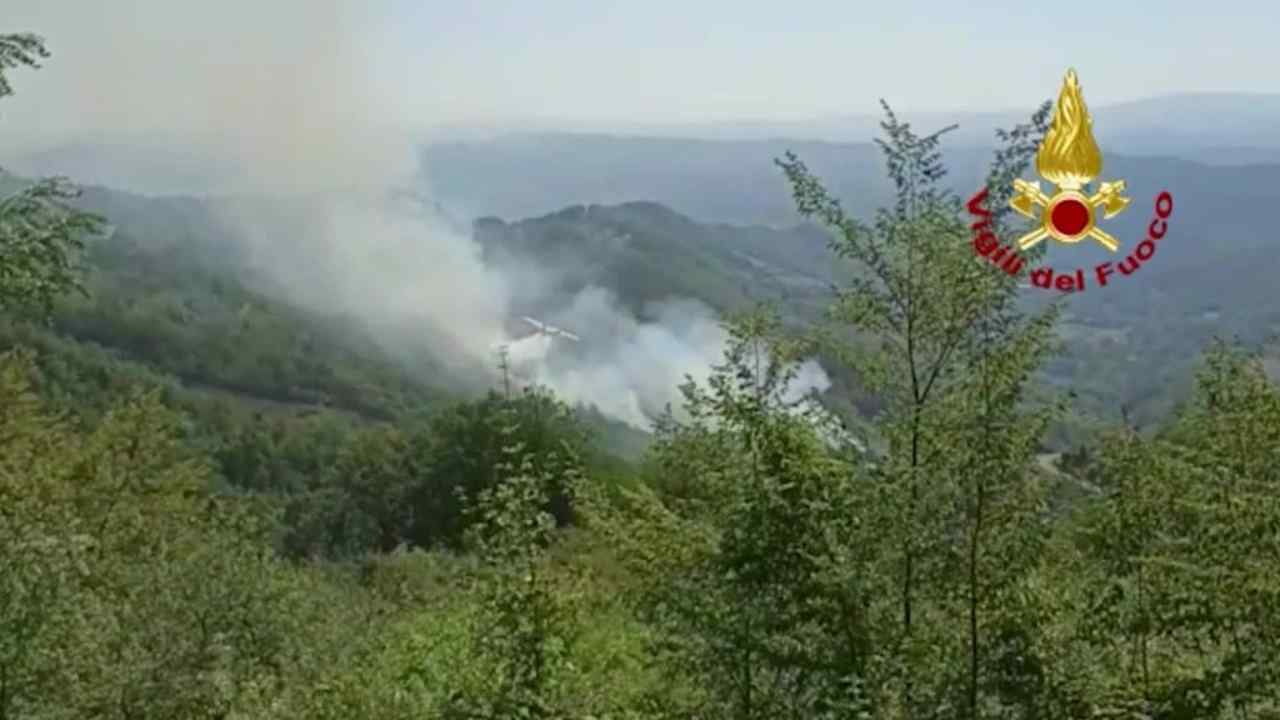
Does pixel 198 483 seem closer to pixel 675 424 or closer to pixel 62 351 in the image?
pixel 675 424

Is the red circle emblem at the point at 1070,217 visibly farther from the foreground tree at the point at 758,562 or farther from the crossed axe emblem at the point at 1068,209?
the foreground tree at the point at 758,562

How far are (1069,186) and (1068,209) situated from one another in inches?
6.7

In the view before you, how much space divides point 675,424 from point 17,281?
18.4 feet

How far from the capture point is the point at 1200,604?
9.60 meters

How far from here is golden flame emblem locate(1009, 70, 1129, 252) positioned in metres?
8.72

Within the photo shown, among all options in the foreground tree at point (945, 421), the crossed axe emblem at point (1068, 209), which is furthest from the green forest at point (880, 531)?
the crossed axe emblem at point (1068, 209)

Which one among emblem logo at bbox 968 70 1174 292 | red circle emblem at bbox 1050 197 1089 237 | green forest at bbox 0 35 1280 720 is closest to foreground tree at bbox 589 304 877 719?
green forest at bbox 0 35 1280 720

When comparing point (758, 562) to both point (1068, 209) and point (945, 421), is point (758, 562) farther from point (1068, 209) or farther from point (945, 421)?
point (1068, 209)

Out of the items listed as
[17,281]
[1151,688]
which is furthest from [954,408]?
[17,281]

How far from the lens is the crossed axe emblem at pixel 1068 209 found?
8820mm

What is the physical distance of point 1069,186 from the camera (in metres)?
9.02

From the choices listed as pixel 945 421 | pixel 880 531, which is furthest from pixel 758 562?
pixel 945 421

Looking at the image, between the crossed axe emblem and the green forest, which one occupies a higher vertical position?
the crossed axe emblem

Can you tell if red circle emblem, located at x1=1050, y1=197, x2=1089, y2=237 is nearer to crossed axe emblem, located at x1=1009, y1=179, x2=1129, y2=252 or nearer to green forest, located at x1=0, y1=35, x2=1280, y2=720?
crossed axe emblem, located at x1=1009, y1=179, x2=1129, y2=252
